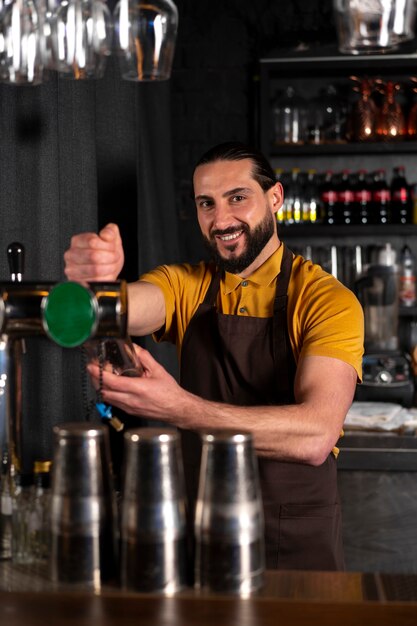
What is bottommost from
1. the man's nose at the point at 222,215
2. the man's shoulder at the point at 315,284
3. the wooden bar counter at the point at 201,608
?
the wooden bar counter at the point at 201,608

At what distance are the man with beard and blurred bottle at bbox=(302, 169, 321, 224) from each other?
5.68 ft

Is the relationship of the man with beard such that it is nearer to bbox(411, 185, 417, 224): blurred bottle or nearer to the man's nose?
the man's nose

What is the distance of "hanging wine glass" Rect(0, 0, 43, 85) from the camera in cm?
140

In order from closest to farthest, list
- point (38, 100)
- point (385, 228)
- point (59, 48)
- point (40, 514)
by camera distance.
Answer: point (40, 514) < point (59, 48) < point (38, 100) < point (385, 228)

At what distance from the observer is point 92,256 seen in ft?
5.39

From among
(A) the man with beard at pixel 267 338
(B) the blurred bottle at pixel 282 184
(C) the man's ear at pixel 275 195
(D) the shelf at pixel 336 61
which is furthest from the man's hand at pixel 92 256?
(D) the shelf at pixel 336 61

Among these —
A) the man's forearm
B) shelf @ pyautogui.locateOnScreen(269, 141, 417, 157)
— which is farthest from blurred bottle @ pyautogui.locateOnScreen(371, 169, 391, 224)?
the man's forearm

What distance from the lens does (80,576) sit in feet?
3.82

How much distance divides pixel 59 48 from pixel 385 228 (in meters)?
2.67

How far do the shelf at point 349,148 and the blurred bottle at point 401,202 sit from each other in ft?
0.45

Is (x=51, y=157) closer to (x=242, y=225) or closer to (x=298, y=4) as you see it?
(x=242, y=225)

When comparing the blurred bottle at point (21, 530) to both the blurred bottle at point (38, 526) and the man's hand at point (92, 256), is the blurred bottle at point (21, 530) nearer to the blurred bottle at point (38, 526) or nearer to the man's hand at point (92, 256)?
the blurred bottle at point (38, 526)

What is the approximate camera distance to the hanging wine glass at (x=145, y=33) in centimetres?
138

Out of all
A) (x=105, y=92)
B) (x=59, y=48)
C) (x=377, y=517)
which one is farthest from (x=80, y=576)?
(x=377, y=517)
